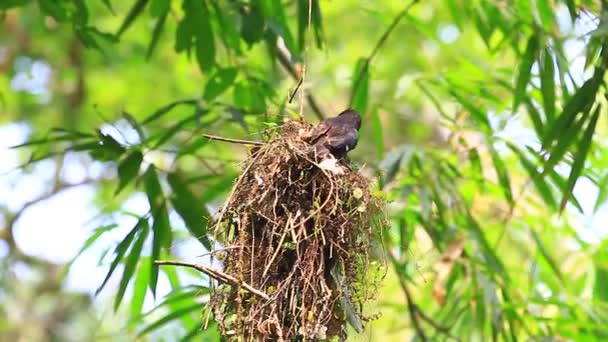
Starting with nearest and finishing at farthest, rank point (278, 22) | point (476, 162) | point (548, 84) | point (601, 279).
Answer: point (548, 84) < point (278, 22) < point (476, 162) < point (601, 279)

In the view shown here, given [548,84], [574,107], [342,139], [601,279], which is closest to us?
[342,139]

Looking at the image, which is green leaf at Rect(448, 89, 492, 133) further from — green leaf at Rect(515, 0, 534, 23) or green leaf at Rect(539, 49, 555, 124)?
green leaf at Rect(539, 49, 555, 124)

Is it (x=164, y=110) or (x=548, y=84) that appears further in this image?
(x=164, y=110)

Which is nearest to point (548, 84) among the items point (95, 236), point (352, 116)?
point (352, 116)

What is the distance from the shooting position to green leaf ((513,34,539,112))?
1.97m

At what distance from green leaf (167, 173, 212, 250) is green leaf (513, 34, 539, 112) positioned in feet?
2.42

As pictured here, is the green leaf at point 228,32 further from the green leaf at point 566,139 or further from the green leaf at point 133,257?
the green leaf at point 566,139

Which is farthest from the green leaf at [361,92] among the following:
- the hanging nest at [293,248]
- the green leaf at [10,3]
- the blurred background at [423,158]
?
the hanging nest at [293,248]

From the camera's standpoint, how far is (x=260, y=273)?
4.16 feet

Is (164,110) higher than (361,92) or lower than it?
lower

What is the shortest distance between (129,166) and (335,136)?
793 millimetres

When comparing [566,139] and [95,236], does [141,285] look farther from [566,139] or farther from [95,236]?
[566,139]

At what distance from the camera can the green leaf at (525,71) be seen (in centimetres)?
197

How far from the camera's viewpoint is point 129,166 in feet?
6.43
